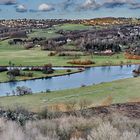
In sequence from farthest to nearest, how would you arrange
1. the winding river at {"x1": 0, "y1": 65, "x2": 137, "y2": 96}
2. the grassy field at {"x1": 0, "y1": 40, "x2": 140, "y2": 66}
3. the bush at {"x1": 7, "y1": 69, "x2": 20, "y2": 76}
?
the grassy field at {"x1": 0, "y1": 40, "x2": 140, "y2": 66}, the bush at {"x1": 7, "y1": 69, "x2": 20, "y2": 76}, the winding river at {"x1": 0, "y1": 65, "x2": 137, "y2": 96}

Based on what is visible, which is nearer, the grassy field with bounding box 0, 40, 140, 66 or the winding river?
the winding river

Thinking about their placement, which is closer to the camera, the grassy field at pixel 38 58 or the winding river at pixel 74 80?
the winding river at pixel 74 80

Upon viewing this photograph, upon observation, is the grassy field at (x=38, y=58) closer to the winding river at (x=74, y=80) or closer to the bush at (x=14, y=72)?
the winding river at (x=74, y=80)

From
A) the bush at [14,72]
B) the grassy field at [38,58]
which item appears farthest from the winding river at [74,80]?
the grassy field at [38,58]

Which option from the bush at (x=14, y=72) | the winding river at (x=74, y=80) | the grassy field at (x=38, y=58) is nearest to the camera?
the winding river at (x=74, y=80)

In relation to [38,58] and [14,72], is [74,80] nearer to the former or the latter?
[14,72]

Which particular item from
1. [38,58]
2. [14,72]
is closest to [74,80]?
[14,72]

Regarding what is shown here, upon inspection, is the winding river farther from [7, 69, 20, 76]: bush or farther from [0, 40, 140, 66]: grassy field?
[0, 40, 140, 66]: grassy field

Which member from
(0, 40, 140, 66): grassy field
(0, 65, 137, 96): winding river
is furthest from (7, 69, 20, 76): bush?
(0, 40, 140, 66): grassy field

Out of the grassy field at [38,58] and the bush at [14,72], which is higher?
the bush at [14,72]
